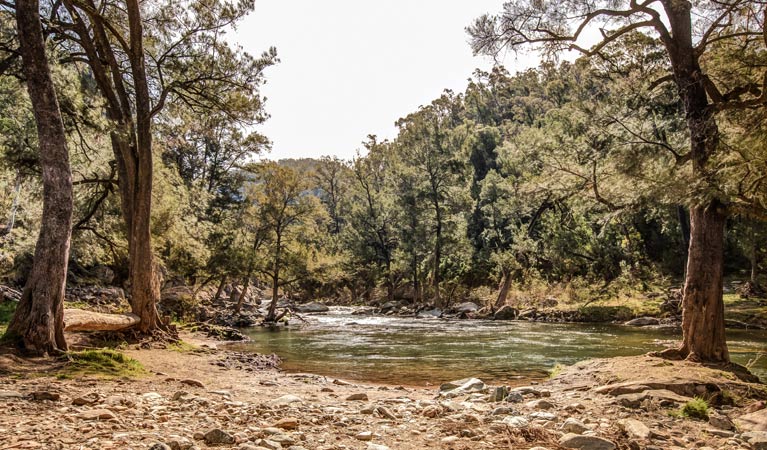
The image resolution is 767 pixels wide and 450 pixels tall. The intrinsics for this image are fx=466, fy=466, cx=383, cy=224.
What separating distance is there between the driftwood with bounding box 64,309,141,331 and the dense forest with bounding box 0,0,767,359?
0.68 metres

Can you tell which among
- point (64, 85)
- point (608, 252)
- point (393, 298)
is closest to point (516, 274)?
point (608, 252)

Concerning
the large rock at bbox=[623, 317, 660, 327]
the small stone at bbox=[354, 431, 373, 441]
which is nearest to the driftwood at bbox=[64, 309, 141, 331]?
the small stone at bbox=[354, 431, 373, 441]

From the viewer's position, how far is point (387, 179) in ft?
151

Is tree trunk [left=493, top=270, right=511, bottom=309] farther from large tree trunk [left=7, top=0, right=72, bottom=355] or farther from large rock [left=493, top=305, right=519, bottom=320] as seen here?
large tree trunk [left=7, top=0, right=72, bottom=355]

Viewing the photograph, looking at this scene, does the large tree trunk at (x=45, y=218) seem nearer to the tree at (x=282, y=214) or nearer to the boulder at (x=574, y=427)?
the boulder at (x=574, y=427)

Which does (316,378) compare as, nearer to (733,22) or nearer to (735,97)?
(735,97)

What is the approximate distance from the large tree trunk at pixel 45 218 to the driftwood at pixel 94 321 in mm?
1435

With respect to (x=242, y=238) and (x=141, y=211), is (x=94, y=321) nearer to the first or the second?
(x=141, y=211)

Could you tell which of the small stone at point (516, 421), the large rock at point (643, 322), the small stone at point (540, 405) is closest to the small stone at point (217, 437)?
the small stone at point (516, 421)

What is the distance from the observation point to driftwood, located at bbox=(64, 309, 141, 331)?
9.00 m

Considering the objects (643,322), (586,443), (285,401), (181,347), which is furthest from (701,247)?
(643,322)

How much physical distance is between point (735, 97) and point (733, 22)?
56.2 inches

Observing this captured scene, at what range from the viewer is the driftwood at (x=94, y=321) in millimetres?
9000

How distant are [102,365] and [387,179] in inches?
1559
